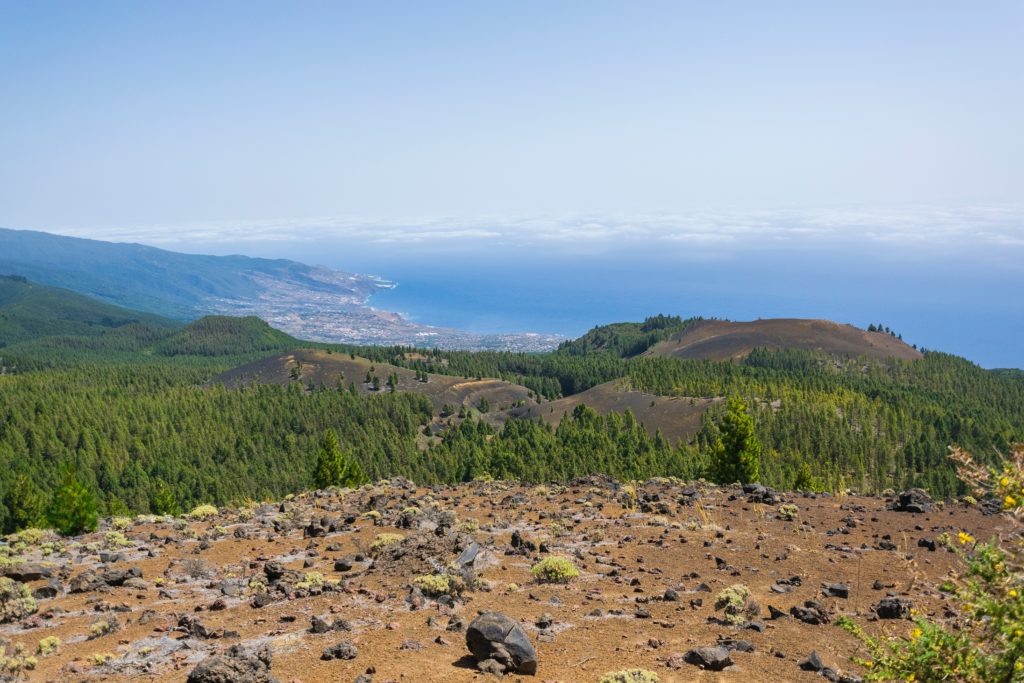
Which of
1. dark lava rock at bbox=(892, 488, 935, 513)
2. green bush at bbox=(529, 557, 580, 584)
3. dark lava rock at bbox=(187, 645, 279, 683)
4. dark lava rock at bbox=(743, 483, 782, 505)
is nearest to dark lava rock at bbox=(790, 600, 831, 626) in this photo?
green bush at bbox=(529, 557, 580, 584)

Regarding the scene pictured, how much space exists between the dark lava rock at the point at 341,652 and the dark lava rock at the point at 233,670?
1.30 meters

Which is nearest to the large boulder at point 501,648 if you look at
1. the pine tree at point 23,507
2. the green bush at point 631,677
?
the green bush at point 631,677

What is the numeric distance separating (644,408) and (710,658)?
420 ft

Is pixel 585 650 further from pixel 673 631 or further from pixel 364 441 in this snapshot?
pixel 364 441

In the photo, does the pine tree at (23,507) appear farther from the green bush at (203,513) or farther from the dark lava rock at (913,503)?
the dark lava rock at (913,503)

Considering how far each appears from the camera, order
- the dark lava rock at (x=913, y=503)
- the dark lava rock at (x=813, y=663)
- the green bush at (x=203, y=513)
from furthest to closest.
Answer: the green bush at (x=203, y=513), the dark lava rock at (x=913, y=503), the dark lava rock at (x=813, y=663)

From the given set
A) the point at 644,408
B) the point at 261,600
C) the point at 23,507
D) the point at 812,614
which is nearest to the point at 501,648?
the point at 261,600

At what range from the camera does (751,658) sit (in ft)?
51.7

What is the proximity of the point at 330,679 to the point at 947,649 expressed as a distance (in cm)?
1140

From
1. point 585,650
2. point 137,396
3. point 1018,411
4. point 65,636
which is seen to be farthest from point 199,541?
point 1018,411

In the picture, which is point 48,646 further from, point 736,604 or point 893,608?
point 893,608

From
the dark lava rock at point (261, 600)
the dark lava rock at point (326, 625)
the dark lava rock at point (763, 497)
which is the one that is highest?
the dark lava rock at point (326, 625)

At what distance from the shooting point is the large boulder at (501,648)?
47.8 ft

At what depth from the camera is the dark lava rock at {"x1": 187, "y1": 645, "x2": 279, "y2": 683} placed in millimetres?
13734
